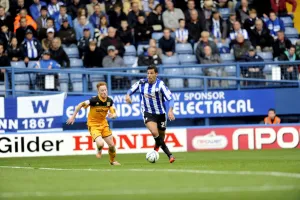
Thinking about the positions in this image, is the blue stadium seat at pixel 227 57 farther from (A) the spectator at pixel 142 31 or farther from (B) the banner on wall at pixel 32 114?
(B) the banner on wall at pixel 32 114

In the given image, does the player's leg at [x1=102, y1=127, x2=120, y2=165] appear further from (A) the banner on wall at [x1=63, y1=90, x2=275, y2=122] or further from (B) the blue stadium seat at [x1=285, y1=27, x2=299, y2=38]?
(B) the blue stadium seat at [x1=285, y1=27, x2=299, y2=38]

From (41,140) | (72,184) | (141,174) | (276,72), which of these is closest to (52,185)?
(72,184)

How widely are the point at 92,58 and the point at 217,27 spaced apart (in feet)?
13.4

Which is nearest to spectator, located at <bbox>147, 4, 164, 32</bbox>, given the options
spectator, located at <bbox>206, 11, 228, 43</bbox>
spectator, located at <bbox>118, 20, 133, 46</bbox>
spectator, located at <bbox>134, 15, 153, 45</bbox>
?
spectator, located at <bbox>134, 15, 153, 45</bbox>

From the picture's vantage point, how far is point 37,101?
78.2ft

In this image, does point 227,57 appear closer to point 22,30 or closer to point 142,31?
point 142,31

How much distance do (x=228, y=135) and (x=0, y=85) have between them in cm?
627

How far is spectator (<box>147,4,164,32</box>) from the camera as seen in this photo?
26797 millimetres

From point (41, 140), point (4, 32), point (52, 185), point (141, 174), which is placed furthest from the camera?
point (4, 32)

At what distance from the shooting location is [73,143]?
23.8 m

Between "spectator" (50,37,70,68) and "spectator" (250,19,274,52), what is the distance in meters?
5.73

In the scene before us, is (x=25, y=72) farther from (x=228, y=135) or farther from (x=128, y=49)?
(x=228, y=135)

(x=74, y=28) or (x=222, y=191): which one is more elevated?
(x=74, y=28)

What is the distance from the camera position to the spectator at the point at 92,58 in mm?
25391
